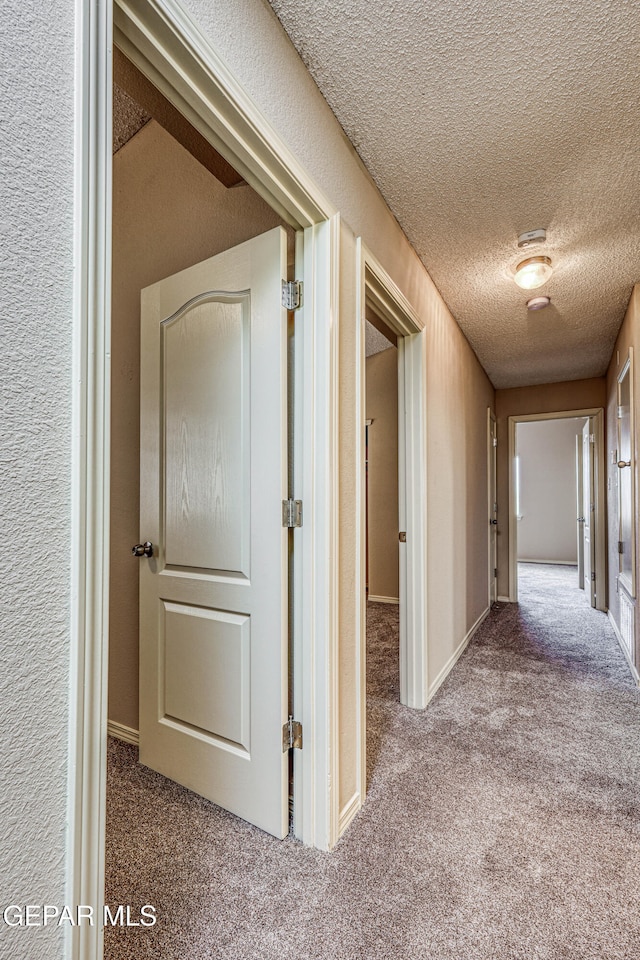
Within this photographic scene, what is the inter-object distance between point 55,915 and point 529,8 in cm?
215

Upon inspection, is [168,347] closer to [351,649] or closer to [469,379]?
[351,649]

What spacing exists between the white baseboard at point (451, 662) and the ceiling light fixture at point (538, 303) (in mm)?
2355

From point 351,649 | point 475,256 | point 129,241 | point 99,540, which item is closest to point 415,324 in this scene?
point 475,256

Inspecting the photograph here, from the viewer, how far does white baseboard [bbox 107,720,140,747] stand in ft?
6.74

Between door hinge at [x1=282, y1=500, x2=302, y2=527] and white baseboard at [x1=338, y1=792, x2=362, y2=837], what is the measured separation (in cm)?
96

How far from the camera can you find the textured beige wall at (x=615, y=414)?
2.92m

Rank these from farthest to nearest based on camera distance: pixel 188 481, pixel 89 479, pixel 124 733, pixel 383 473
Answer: pixel 383 473
pixel 124 733
pixel 188 481
pixel 89 479

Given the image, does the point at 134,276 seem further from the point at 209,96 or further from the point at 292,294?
the point at 209,96

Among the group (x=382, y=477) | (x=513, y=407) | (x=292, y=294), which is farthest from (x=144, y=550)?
(x=513, y=407)

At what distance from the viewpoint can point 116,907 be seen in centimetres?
126

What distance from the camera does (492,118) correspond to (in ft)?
5.28

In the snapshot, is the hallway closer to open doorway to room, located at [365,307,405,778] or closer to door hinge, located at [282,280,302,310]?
door hinge, located at [282,280,302,310]

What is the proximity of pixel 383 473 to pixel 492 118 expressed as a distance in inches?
150

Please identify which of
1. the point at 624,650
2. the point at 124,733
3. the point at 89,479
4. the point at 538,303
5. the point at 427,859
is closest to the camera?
the point at 89,479
